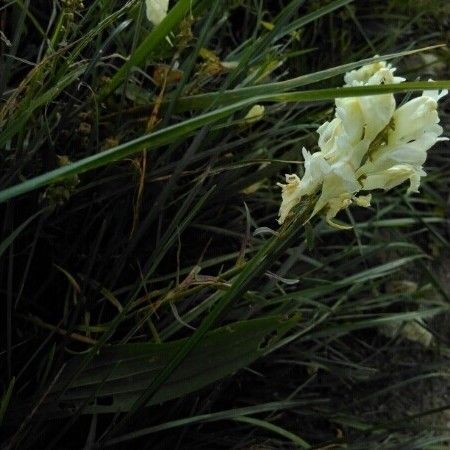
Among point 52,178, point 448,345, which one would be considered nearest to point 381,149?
point 52,178

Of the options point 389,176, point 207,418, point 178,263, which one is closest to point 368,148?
point 389,176

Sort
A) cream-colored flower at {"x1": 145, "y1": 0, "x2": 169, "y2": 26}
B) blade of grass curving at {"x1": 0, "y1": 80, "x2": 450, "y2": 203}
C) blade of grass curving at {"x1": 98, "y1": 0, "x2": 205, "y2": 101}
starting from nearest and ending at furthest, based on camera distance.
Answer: blade of grass curving at {"x1": 0, "y1": 80, "x2": 450, "y2": 203}, blade of grass curving at {"x1": 98, "y1": 0, "x2": 205, "y2": 101}, cream-colored flower at {"x1": 145, "y1": 0, "x2": 169, "y2": 26}

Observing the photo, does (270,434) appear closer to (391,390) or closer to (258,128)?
(391,390)

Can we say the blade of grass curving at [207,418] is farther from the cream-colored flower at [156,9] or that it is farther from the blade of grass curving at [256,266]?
the cream-colored flower at [156,9]

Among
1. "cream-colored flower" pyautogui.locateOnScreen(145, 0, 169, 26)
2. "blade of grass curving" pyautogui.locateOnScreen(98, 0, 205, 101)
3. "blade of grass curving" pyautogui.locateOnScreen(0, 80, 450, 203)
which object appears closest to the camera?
"blade of grass curving" pyautogui.locateOnScreen(0, 80, 450, 203)

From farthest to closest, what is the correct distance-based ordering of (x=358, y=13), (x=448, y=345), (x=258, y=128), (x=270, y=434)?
(x=358, y=13), (x=448, y=345), (x=258, y=128), (x=270, y=434)

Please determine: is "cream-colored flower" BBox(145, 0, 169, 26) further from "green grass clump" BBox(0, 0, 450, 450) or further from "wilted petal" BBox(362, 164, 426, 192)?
"wilted petal" BBox(362, 164, 426, 192)

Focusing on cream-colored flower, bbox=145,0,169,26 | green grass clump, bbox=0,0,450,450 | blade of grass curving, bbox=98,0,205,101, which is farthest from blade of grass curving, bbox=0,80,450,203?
cream-colored flower, bbox=145,0,169,26
